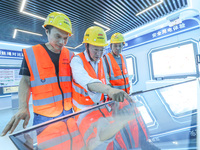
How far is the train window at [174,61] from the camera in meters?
4.24

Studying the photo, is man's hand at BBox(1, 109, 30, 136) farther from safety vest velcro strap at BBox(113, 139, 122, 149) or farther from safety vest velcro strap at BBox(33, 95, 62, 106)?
safety vest velcro strap at BBox(113, 139, 122, 149)

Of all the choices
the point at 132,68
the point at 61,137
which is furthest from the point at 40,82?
the point at 132,68

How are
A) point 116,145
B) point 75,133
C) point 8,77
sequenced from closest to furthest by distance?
point 116,145 → point 75,133 → point 8,77

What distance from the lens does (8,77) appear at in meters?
6.34

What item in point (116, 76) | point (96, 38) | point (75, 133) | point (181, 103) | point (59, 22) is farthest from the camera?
point (116, 76)

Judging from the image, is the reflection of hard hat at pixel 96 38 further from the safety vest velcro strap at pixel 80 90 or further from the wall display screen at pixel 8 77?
the wall display screen at pixel 8 77

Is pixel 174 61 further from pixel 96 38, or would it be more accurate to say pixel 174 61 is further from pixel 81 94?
pixel 81 94

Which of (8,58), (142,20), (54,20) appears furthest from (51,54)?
(8,58)

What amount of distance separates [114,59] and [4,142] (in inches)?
71.2

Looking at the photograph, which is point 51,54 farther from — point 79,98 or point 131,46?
point 131,46

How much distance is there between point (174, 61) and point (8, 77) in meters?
7.66

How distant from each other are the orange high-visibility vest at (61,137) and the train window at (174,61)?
4.91 metres

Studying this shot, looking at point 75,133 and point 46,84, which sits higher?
point 46,84

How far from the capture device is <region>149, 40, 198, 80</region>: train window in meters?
4.24
